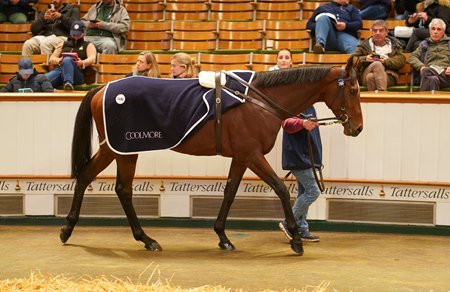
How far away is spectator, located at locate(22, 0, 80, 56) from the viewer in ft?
41.4

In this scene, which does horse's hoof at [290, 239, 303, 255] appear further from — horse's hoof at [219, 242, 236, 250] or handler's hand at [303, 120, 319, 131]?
handler's hand at [303, 120, 319, 131]

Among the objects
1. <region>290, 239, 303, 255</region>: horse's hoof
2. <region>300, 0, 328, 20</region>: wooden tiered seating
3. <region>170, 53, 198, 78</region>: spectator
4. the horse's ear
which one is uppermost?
<region>300, 0, 328, 20</region>: wooden tiered seating

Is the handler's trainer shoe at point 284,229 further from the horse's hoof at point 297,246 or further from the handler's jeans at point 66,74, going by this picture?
the handler's jeans at point 66,74

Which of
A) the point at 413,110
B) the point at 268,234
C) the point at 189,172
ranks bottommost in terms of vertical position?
the point at 268,234

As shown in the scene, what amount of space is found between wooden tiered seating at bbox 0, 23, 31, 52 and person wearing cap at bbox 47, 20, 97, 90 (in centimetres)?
155

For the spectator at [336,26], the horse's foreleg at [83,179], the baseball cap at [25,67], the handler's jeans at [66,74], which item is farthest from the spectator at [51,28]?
the horse's foreleg at [83,179]

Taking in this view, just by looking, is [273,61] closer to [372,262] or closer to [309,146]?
[309,146]

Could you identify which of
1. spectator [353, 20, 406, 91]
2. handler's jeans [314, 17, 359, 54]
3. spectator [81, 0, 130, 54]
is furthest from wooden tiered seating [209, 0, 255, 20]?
spectator [353, 20, 406, 91]

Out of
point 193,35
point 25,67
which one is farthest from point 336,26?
point 25,67

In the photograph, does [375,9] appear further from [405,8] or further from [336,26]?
[336,26]

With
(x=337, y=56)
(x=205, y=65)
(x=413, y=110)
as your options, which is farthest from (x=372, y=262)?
(x=205, y=65)

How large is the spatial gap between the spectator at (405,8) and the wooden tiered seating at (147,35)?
11.3 ft

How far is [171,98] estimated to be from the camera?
8.22 metres

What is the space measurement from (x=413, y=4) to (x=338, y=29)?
1315mm
